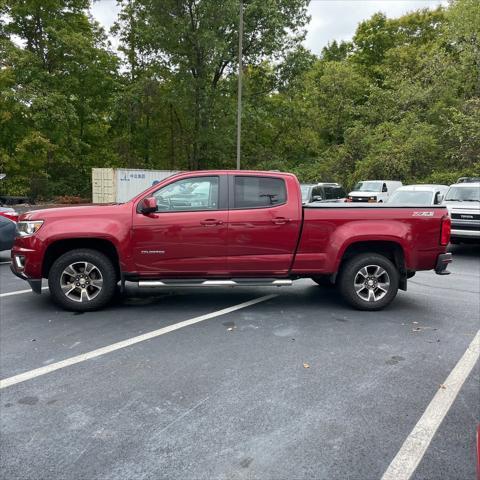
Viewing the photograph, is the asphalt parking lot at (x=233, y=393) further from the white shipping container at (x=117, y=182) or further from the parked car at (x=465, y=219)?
the white shipping container at (x=117, y=182)

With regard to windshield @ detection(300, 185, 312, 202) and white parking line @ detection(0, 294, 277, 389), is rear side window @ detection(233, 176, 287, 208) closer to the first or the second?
white parking line @ detection(0, 294, 277, 389)

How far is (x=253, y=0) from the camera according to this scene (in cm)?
2644

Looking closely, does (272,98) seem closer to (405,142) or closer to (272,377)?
(405,142)

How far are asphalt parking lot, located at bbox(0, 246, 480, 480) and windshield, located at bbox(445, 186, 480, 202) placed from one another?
7097 mm

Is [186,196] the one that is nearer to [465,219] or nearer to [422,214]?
[422,214]

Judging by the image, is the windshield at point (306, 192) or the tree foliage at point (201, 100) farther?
the tree foliage at point (201, 100)

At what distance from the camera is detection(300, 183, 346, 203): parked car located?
15914 millimetres

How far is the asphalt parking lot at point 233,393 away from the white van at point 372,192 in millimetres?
15159

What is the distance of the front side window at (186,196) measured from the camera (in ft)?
19.7

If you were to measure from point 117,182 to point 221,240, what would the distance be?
1935cm

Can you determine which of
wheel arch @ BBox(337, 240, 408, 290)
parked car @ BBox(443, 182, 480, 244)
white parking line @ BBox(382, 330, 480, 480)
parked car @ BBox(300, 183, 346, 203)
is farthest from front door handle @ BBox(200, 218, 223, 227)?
parked car @ BBox(300, 183, 346, 203)

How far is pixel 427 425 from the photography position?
319 centimetres

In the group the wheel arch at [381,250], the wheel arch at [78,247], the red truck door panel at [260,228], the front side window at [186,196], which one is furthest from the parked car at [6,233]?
the wheel arch at [381,250]

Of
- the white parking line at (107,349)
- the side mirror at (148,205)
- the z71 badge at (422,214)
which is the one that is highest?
the side mirror at (148,205)
